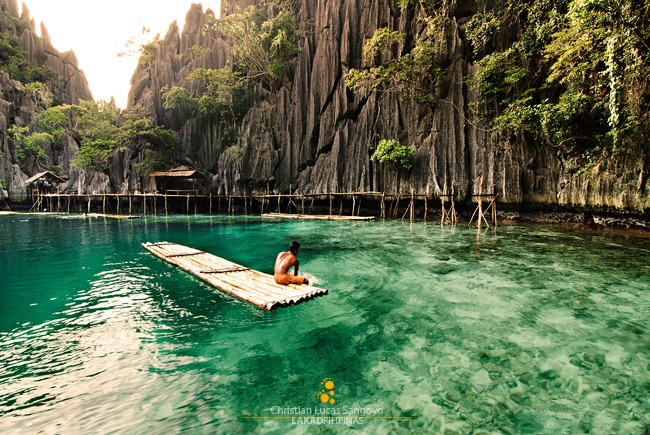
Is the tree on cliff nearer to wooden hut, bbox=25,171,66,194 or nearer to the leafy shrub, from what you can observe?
the leafy shrub

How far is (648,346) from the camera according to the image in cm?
431

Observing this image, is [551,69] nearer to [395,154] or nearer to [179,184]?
[395,154]

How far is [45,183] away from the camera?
3991 cm

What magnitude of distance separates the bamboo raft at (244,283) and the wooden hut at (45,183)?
39137 millimetres

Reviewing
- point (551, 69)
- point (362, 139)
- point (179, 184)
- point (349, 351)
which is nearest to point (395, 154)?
point (362, 139)

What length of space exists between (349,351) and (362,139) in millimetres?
22907

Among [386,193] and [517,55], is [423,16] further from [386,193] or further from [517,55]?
[386,193]

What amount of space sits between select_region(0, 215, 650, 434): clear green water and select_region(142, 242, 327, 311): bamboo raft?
284mm

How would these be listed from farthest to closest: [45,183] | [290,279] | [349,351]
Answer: [45,183]
[290,279]
[349,351]

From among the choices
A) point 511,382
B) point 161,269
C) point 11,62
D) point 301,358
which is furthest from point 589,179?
point 11,62

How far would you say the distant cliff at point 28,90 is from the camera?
40.5 meters

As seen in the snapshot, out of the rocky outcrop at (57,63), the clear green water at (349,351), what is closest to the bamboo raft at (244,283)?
the clear green water at (349,351)

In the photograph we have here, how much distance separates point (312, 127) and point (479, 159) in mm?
15294

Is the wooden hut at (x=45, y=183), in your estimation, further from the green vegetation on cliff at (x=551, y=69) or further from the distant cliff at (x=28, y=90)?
the green vegetation on cliff at (x=551, y=69)
